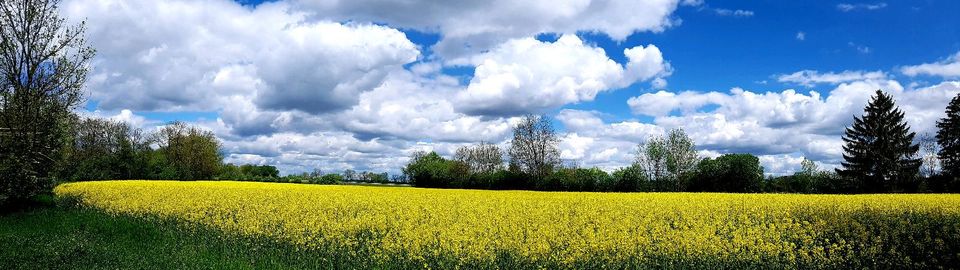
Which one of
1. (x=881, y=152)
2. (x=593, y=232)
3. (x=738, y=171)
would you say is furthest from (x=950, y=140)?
(x=593, y=232)

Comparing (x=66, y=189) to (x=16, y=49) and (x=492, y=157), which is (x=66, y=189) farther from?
(x=492, y=157)

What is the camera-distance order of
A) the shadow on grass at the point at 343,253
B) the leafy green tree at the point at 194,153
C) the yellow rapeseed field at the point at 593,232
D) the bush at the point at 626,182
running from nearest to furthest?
1. the shadow on grass at the point at 343,253
2. the yellow rapeseed field at the point at 593,232
3. the bush at the point at 626,182
4. the leafy green tree at the point at 194,153

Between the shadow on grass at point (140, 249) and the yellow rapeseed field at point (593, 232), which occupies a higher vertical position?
the yellow rapeseed field at point (593, 232)

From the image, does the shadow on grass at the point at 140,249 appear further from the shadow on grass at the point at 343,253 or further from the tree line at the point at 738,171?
the tree line at the point at 738,171

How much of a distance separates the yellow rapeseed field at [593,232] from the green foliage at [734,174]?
2256 centimetres

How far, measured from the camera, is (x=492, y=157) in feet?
299

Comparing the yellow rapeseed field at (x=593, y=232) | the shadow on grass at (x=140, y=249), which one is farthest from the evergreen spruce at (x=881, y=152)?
the shadow on grass at (x=140, y=249)

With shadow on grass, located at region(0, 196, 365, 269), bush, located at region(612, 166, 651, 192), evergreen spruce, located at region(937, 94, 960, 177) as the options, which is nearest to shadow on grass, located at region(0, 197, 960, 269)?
shadow on grass, located at region(0, 196, 365, 269)

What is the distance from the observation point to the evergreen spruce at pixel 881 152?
171ft

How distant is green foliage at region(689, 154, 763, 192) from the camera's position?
145 ft

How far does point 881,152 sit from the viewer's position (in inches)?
2114

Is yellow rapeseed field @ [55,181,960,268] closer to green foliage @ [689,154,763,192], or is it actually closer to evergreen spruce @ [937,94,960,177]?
green foliage @ [689,154,763,192]

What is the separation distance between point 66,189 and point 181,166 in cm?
3814

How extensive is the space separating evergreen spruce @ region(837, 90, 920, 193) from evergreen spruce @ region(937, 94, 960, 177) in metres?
2.02
